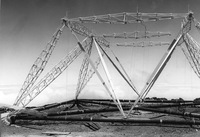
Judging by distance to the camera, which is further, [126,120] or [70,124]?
[70,124]

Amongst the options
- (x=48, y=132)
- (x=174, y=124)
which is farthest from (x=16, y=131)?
(x=174, y=124)

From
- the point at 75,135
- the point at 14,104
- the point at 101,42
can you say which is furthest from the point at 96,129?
the point at 101,42

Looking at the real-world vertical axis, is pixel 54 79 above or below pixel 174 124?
above

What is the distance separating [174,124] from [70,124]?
30.3 ft

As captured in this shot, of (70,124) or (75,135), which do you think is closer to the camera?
(75,135)

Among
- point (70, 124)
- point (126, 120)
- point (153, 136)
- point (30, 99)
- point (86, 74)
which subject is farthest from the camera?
point (86, 74)

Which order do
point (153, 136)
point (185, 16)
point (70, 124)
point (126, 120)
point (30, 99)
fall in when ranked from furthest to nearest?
point (30, 99), point (70, 124), point (185, 16), point (126, 120), point (153, 136)

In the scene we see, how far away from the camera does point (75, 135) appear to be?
57.2 feet

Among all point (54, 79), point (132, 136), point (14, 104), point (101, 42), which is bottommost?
point (132, 136)

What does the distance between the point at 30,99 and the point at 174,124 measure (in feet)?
46.5

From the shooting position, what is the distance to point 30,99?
2322 cm

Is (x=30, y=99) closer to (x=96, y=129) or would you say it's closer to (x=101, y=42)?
(x=96, y=129)

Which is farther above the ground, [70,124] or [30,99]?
[30,99]

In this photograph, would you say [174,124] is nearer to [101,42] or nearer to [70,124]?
[70,124]
